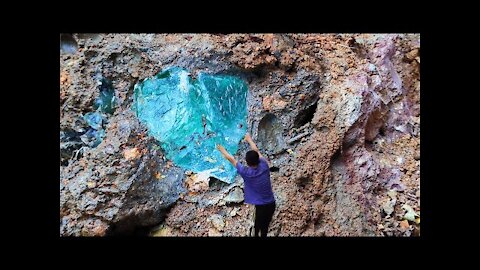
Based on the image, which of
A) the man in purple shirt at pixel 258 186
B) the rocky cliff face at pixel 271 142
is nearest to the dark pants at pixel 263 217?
the man in purple shirt at pixel 258 186

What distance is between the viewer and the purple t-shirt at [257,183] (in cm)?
308

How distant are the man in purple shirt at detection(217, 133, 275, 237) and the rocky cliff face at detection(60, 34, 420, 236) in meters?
0.16

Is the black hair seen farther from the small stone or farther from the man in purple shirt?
the small stone

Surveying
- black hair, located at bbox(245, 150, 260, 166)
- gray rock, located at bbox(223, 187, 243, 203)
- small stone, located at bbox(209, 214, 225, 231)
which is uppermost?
black hair, located at bbox(245, 150, 260, 166)

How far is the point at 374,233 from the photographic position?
10.9ft

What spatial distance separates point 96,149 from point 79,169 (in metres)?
0.22

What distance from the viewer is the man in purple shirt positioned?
10.1 ft

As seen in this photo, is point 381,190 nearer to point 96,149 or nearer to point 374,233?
point 374,233

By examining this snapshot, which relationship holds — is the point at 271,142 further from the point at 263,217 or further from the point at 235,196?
the point at 263,217

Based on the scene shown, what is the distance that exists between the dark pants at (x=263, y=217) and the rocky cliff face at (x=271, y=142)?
101 millimetres

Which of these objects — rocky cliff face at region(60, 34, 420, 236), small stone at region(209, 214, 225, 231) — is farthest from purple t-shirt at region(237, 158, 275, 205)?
small stone at region(209, 214, 225, 231)

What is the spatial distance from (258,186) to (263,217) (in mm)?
303

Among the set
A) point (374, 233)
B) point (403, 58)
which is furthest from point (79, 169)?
point (403, 58)

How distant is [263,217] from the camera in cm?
324
